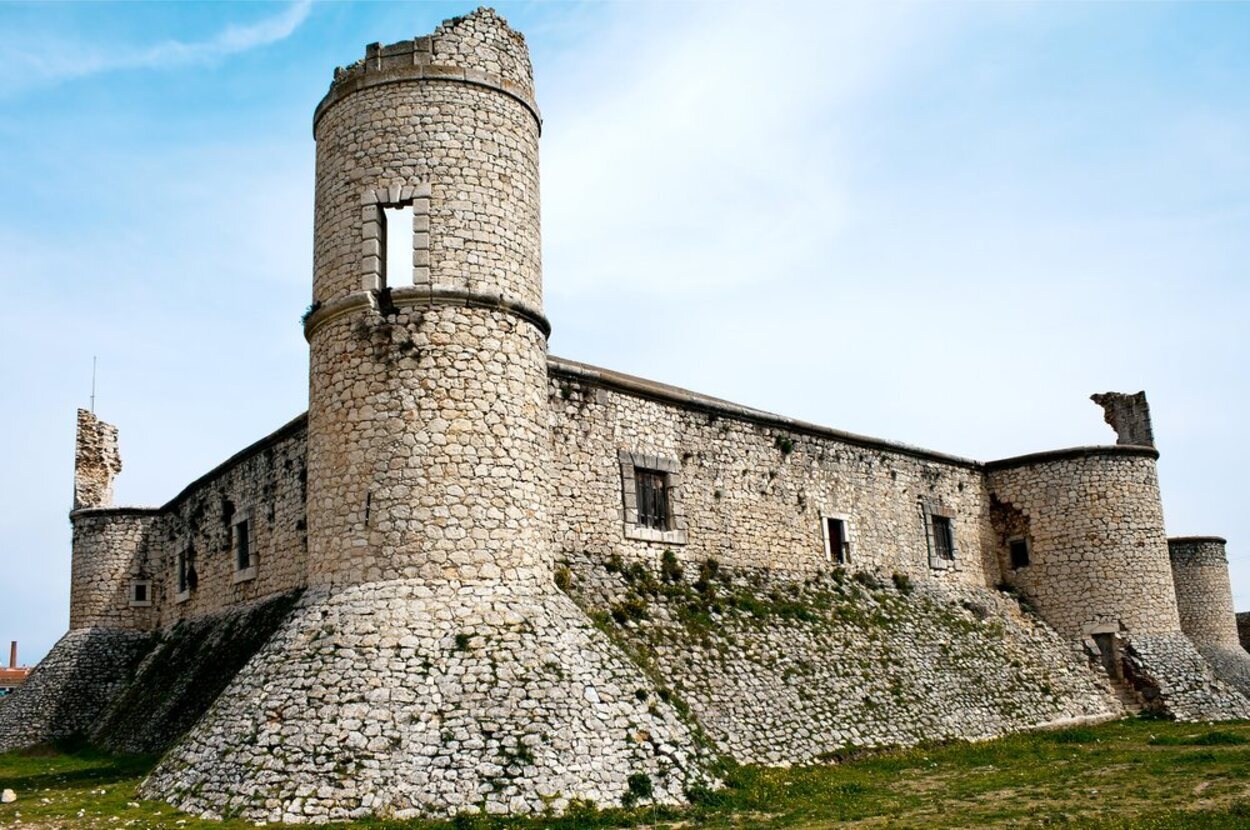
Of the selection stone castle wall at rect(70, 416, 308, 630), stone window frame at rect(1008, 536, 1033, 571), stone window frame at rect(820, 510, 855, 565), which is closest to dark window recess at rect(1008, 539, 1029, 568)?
stone window frame at rect(1008, 536, 1033, 571)

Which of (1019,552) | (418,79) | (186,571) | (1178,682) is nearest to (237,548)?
(186,571)

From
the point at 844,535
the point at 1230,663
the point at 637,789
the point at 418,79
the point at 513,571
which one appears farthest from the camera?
the point at 1230,663

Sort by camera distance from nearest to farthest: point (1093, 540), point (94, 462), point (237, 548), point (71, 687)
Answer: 1. point (237, 548)
2. point (71, 687)
3. point (1093, 540)
4. point (94, 462)

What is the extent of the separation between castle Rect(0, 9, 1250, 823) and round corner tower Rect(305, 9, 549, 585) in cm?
5

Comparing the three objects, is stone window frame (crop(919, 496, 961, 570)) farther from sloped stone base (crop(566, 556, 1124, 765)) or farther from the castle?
sloped stone base (crop(566, 556, 1124, 765))

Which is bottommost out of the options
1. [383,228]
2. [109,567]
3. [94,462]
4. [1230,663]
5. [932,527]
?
[1230,663]

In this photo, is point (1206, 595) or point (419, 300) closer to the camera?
point (419, 300)

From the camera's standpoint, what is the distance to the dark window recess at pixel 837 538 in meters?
22.9

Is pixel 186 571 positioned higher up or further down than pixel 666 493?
further down

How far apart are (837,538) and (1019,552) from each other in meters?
7.30

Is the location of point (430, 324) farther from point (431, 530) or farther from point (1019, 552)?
point (1019, 552)

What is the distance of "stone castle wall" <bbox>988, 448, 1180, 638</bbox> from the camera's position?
1026 inches

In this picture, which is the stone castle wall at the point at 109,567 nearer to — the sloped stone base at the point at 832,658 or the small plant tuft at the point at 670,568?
the small plant tuft at the point at 670,568

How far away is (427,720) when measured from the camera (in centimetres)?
1217
